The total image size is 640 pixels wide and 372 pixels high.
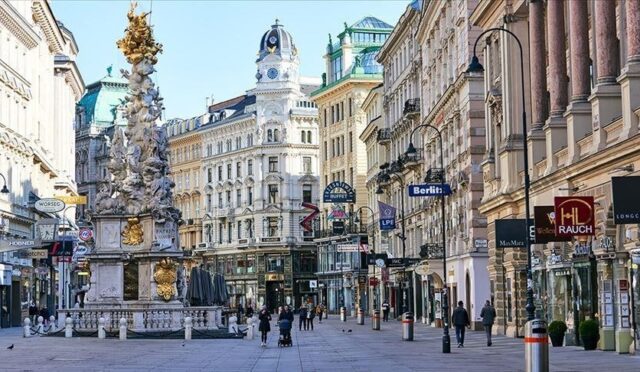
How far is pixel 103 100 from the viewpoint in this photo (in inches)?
7269

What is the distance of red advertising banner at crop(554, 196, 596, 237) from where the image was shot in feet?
132

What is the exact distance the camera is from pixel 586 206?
132 ft

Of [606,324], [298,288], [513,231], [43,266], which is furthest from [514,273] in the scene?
[298,288]

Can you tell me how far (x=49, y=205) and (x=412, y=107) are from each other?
1213 inches

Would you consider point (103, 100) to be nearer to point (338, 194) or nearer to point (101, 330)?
point (338, 194)

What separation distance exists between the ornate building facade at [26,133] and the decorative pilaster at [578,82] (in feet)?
111

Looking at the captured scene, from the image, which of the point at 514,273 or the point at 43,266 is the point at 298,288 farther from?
the point at 514,273

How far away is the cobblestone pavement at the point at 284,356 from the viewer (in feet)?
117

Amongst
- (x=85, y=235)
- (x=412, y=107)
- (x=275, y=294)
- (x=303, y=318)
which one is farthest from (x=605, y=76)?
(x=275, y=294)

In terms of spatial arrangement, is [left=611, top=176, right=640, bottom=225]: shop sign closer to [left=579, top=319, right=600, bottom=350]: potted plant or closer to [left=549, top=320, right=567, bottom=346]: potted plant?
[left=579, top=319, right=600, bottom=350]: potted plant

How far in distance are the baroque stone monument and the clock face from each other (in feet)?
315

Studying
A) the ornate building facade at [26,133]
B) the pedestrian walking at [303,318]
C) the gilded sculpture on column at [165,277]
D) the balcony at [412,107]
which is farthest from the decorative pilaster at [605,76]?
the balcony at [412,107]

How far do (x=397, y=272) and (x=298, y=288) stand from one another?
53117mm

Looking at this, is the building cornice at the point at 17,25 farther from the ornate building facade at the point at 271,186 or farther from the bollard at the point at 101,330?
the ornate building facade at the point at 271,186
